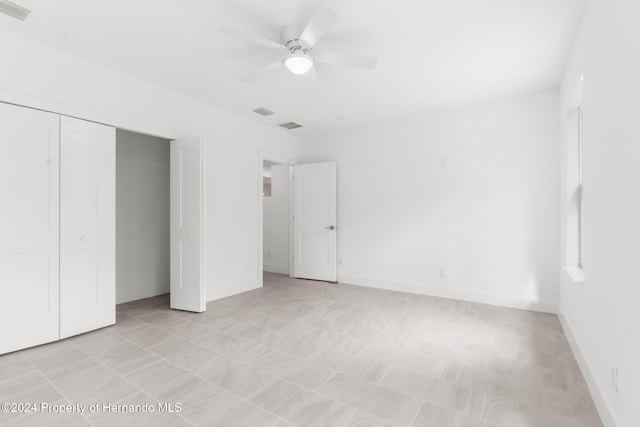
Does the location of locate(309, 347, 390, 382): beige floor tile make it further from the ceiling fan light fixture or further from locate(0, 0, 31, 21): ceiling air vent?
locate(0, 0, 31, 21): ceiling air vent

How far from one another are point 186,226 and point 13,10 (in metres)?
2.44

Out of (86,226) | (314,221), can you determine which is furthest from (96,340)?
(314,221)

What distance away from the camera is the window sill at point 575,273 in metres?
2.67

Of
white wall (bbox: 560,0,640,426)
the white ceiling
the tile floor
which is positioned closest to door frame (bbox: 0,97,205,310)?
the white ceiling

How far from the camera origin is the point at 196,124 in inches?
170

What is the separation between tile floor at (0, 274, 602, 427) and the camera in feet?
6.30

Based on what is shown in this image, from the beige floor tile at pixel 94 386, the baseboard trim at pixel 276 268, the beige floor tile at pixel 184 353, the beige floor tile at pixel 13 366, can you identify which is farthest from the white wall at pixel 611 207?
the baseboard trim at pixel 276 268

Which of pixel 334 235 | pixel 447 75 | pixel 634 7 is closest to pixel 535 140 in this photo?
pixel 447 75

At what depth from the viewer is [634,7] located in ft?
4.66

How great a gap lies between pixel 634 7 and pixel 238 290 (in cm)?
487

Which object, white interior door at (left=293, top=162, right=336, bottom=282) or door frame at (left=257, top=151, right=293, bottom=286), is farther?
white interior door at (left=293, top=162, right=336, bottom=282)

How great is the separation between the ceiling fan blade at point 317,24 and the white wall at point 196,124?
232cm

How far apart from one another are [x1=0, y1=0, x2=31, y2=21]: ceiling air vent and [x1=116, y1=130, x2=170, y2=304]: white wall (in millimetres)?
2113

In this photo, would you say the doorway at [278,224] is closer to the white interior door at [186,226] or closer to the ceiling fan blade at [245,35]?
the white interior door at [186,226]
